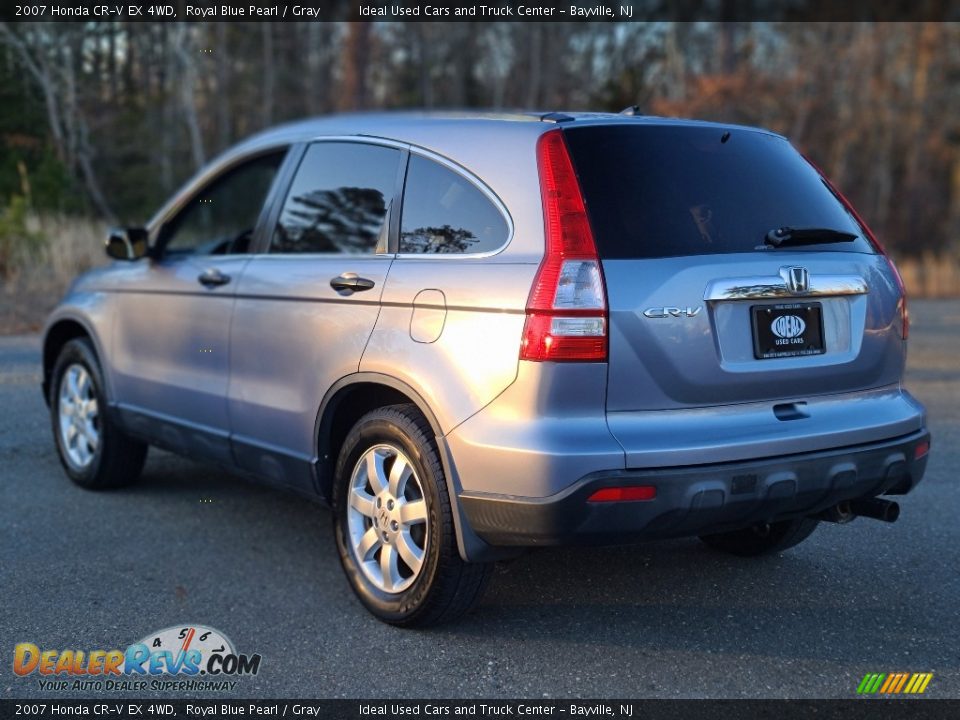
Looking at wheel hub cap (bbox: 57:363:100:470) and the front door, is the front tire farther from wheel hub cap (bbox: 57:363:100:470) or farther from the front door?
wheel hub cap (bbox: 57:363:100:470)

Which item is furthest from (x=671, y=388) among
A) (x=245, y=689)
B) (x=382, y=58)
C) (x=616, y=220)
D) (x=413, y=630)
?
(x=382, y=58)

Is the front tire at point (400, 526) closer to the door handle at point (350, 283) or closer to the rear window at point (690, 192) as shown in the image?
the door handle at point (350, 283)

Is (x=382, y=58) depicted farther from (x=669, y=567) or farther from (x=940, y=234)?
(x=669, y=567)

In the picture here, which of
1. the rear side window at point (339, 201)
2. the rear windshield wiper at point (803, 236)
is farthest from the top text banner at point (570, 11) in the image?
the rear windshield wiper at point (803, 236)

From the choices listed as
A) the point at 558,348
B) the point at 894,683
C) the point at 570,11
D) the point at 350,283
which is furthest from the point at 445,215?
the point at 570,11

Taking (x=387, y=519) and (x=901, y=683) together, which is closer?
(x=901, y=683)

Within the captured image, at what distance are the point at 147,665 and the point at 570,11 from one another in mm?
34948

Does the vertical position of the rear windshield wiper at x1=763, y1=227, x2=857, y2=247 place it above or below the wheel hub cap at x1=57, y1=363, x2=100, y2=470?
above

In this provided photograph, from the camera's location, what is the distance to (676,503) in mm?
3201

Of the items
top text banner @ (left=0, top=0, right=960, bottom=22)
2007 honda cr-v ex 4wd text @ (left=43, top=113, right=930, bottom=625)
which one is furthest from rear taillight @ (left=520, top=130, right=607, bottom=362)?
top text banner @ (left=0, top=0, right=960, bottom=22)

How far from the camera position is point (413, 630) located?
12.3 ft

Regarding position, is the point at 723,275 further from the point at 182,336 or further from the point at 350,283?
the point at 182,336

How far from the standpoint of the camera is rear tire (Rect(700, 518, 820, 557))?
437 centimetres

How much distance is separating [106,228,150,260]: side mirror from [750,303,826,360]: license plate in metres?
3.22
